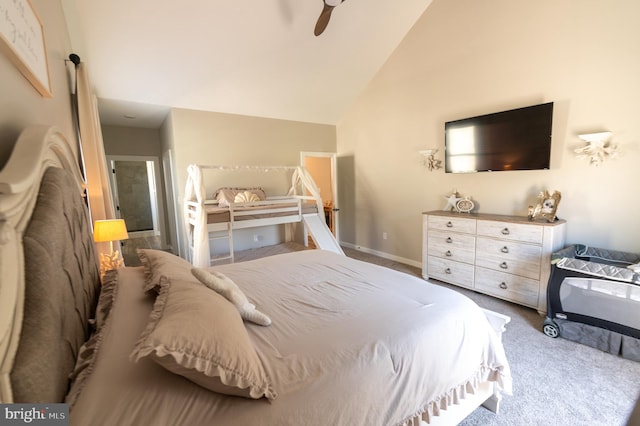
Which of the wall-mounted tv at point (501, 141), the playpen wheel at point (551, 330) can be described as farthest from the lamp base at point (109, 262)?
the wall-mounted tv at point (501, 141)

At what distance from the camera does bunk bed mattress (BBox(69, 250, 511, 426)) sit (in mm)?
807

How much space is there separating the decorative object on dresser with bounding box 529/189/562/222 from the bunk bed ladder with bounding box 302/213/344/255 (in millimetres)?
2327

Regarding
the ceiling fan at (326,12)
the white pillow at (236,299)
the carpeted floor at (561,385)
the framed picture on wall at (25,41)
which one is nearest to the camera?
the framed picture on wall at (25,41)

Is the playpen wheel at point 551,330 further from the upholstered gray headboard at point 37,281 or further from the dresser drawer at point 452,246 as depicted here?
the upholstered gray headboard at point 37,281

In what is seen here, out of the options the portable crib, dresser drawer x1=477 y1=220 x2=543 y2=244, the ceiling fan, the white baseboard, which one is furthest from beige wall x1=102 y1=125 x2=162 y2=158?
the portable crib

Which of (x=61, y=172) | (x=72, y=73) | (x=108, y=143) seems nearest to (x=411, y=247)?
(x=61, y=172)

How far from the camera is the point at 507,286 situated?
2.97 m

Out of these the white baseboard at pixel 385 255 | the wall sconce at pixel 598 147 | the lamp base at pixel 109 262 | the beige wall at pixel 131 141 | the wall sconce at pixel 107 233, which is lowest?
the white baseboard at pixel 385 255

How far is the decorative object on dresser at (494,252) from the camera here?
8.97 feet

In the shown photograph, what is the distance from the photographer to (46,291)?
77cm

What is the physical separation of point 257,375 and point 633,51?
3.82 metres

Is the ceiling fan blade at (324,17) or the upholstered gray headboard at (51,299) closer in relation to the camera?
the upholstered gray headboard at (51,299)

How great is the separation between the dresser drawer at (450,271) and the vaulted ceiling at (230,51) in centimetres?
318

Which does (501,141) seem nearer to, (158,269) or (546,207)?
(546,207)
